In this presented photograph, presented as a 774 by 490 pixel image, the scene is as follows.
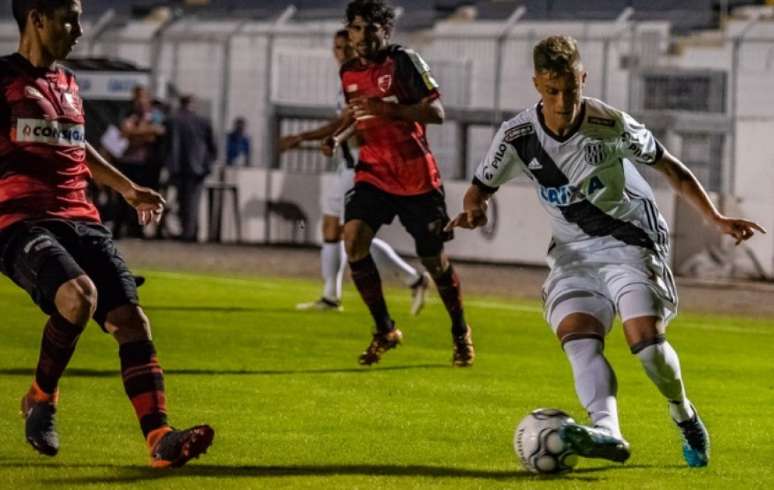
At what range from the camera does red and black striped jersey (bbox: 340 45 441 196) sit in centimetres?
1182

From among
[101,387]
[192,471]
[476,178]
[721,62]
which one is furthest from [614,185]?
[721,62]

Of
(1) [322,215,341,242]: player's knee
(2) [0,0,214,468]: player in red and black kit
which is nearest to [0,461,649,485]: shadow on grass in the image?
(2) [0,0,214,468]: player in red and black kit

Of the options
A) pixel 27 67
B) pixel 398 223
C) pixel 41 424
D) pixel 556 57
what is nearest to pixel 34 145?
pixel 27 67

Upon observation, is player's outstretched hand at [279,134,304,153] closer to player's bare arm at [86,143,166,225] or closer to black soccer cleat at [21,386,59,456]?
player's bare arm at [86,143,166,225]

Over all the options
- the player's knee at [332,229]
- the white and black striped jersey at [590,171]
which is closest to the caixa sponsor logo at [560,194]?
the white and black striped jersey at [590,171]

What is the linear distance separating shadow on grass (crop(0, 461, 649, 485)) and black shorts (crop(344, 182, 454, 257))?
4.38m

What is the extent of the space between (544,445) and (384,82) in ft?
16.8

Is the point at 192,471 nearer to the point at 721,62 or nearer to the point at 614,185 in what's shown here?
the point at 614,185

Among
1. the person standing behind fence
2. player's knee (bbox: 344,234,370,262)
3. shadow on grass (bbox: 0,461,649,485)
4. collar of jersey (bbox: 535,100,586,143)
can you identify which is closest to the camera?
shadow on grass (bbox: 0,461,649,485)

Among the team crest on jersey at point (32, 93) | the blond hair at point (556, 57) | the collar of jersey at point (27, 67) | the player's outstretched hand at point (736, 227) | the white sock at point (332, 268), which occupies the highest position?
the blond hair at point (556, 57)

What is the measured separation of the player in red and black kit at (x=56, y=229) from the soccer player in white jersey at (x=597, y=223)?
1423mm

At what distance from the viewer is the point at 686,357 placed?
43.3 ft

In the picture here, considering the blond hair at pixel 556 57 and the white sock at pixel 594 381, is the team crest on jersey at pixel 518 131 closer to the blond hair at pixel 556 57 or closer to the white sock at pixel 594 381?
the blond hair at pixel 556 57

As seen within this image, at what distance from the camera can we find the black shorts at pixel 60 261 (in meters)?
7.18
